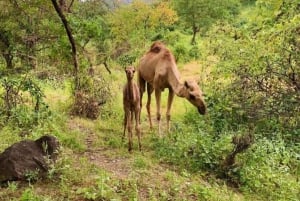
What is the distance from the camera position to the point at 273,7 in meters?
11.7

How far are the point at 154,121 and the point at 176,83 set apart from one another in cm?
198

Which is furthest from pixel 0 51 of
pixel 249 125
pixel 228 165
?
pixel 228 165

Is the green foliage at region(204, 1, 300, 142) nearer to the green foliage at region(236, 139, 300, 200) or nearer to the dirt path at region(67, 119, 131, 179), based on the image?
the green foliage at region(236, 139, 300, 200)

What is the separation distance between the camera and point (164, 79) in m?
9.19

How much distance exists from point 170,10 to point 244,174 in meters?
20.2

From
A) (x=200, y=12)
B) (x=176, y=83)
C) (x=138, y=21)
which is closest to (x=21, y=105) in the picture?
(x=176, y=83)

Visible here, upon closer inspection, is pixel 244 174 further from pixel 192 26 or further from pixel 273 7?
pixel 192 26

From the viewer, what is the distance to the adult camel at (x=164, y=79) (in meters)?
8.25

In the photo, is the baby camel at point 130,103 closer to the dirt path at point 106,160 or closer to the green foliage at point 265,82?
the dirt path at point 106,160

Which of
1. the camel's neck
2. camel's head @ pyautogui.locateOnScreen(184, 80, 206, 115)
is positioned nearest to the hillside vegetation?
the camel's neck

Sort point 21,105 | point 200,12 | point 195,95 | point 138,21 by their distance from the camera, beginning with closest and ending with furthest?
point 195,95, point 21,105, point 138,21, point 200,12

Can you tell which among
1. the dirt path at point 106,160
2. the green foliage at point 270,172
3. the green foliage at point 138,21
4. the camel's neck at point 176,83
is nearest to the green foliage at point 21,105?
the dirt path at point 106,160

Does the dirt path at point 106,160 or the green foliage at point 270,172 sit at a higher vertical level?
the dirt path at point 106,160

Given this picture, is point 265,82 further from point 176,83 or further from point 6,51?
point 6,51
